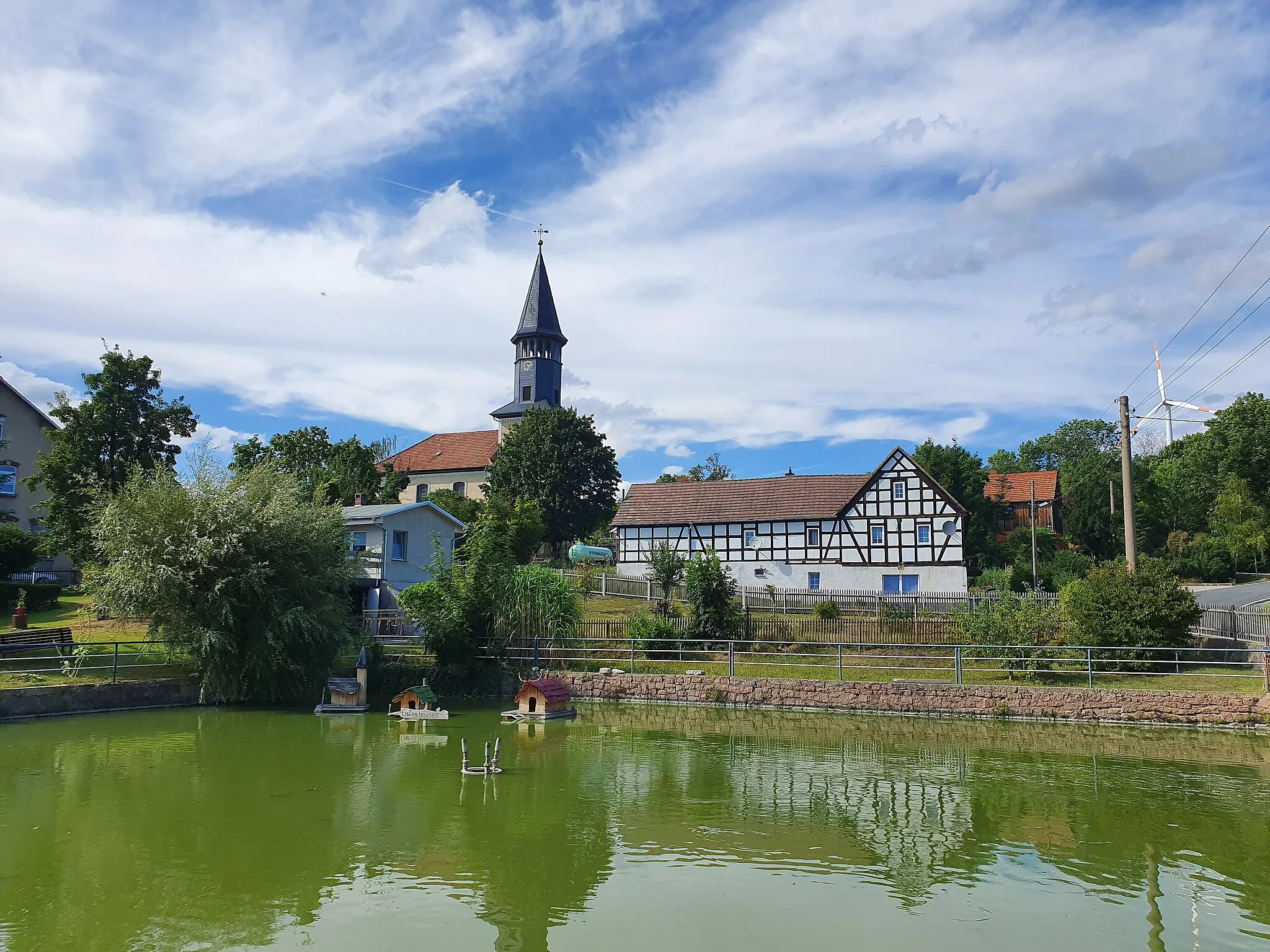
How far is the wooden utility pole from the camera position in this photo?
94.0 feet

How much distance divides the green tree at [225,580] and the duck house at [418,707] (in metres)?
3.25

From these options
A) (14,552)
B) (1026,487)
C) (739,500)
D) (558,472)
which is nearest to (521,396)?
(558,472)

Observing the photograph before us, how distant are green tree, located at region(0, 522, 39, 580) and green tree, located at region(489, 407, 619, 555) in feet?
102

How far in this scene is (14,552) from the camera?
1382 inches

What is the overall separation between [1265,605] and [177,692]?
33.6 m

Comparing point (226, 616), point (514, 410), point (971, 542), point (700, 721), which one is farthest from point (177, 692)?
point (514, 410)

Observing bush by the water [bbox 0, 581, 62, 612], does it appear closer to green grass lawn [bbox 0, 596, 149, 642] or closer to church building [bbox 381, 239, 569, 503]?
green grass lawn [bbox 0, 596, 149, 642]

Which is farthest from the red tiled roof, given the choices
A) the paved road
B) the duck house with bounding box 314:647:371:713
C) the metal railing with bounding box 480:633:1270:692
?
the paved road

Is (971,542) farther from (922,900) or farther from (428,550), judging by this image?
(922,900)

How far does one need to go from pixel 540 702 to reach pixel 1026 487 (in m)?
66.1

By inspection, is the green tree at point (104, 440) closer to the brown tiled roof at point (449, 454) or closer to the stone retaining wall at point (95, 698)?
the stone retaining wall at point (95, 698)

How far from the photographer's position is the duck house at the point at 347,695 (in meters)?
25.0

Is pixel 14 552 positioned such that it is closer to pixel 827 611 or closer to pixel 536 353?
pixel 827 611

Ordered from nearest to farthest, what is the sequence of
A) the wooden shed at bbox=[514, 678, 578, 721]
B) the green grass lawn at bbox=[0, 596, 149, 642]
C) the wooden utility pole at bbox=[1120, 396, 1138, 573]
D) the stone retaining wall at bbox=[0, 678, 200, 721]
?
the stone retaining wall at bbox=[0, 678, 200, 721], the wooden shed at bbox=[514, 678, 578, 721], the wooden utility pole at bbox=[1120, 396, 1138, 573], the green grass lawn at bbox=[0, 596, 149, 642]
